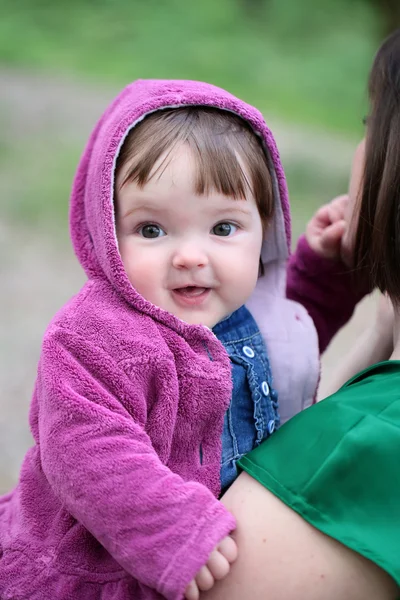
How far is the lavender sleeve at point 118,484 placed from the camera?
1123 mm

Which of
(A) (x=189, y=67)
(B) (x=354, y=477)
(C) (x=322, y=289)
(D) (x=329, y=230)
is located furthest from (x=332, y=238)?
(A) (x=189, y=67)

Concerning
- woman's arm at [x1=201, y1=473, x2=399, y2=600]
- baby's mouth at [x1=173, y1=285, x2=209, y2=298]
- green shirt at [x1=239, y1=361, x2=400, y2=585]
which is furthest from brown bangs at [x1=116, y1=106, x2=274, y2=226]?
woman's arm at [x1=201, y1=473, x2=399, y2=600]

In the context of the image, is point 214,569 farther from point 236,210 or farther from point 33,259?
point 33,259

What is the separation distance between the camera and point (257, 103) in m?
5.72

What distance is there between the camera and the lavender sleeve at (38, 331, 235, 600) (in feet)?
3.68

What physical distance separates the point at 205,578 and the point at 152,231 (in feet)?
1.85

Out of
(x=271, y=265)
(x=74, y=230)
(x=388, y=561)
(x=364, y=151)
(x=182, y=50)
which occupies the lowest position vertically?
(x=388, y=561)

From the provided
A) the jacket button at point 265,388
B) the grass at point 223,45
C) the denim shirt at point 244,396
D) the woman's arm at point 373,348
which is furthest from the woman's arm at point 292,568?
the grass at point 223,45

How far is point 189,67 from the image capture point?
5770 mm

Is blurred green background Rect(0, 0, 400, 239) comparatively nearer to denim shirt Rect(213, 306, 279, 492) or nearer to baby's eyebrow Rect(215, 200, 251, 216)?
denim shirt Rect(213, 306, 279, 492)

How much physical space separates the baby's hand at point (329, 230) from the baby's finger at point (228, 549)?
85 cm

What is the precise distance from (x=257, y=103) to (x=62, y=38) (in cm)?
147

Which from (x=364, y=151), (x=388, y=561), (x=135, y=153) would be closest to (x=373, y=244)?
(x=364, y=151)

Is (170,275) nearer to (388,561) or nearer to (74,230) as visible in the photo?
(74,230)
